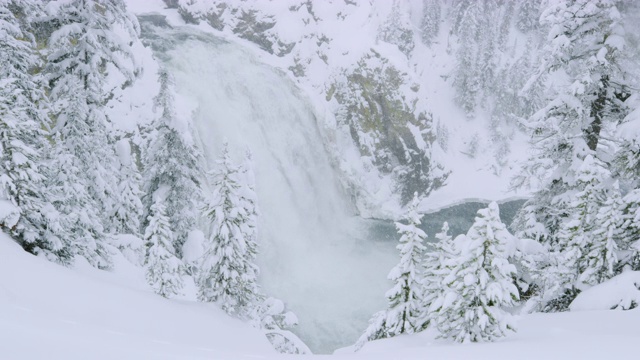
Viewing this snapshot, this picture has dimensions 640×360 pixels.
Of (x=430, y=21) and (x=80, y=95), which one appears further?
(x=430, y=21)

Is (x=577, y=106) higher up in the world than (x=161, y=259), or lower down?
higher up

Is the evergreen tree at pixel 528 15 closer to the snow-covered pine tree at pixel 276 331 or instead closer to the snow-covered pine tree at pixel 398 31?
the snow-covered pine tree at pixel 398 31

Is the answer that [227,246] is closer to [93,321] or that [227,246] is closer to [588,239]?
[93,321]

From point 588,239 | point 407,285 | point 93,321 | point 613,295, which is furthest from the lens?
point 407,285

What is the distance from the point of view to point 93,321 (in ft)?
21.5

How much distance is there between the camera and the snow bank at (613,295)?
8.45 m

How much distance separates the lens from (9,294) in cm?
598

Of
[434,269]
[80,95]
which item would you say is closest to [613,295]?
[434,269]

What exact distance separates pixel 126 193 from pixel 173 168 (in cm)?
233

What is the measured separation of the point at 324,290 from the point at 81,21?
79.9ft

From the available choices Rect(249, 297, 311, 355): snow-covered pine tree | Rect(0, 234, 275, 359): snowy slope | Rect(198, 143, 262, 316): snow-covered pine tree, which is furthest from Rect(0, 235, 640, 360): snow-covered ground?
Rect(249, 297, 311, 355): snow-covered pine tree

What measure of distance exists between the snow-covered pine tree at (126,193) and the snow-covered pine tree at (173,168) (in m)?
0.49

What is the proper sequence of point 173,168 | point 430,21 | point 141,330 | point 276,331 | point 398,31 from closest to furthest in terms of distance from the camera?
point 141,330 → point 276,331 → point 173,168 → point 398,31 → point 430,21

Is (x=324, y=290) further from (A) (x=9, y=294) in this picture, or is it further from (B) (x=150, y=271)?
(A) (x=9, y=294)
